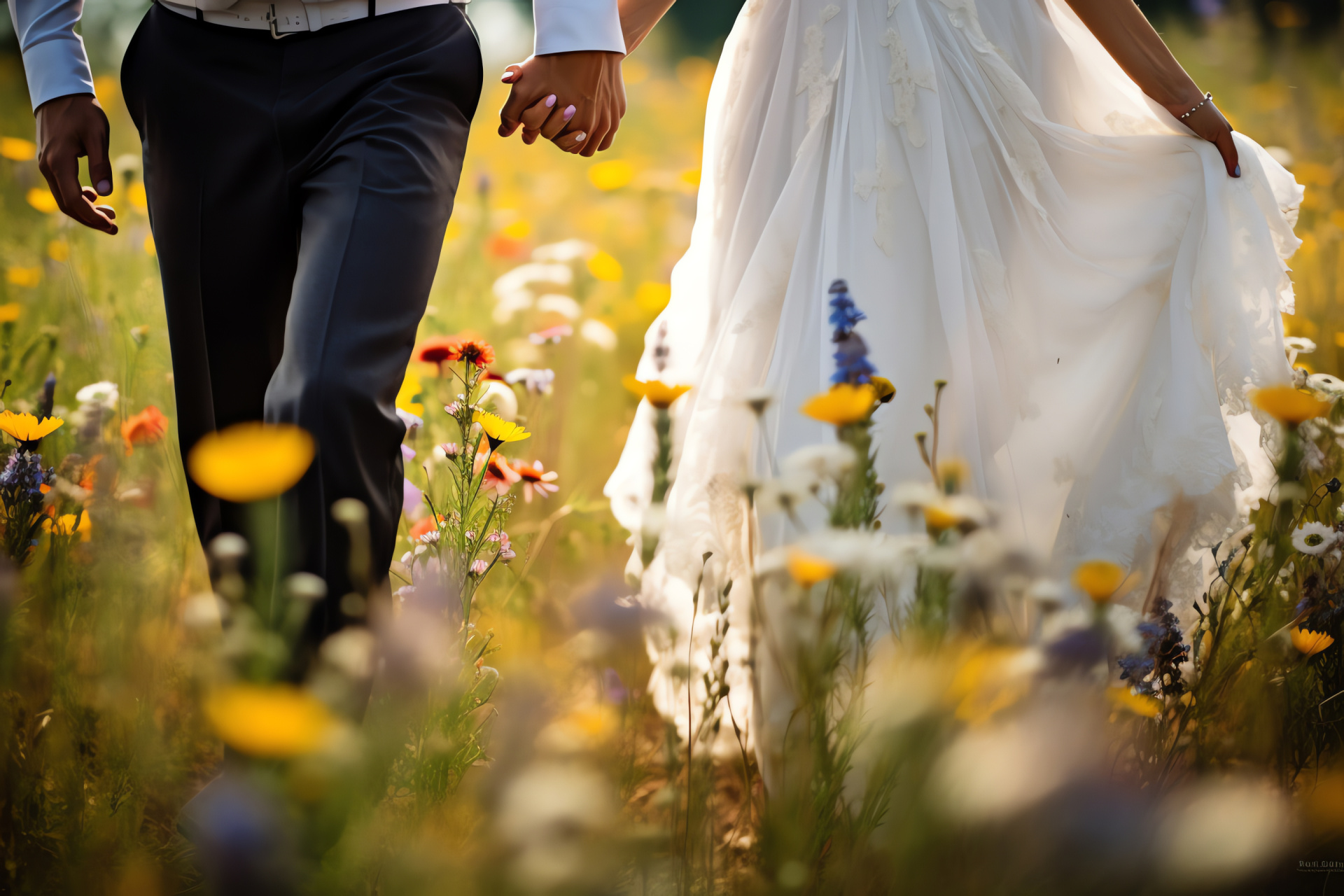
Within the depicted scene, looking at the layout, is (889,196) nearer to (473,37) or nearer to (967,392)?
(967,392)

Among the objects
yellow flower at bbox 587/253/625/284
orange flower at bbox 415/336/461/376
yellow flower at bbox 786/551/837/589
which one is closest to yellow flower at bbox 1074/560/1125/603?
yellow flower at bbox 786/551/837/589

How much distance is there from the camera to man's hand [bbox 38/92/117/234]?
1.37 m

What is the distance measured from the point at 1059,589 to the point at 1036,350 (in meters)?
0.86

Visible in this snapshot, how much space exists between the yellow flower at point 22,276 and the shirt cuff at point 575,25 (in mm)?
2612

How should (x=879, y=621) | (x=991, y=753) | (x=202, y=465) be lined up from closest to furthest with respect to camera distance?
(x=991, y=753), (x=202, y=465), (x=879, y=621)

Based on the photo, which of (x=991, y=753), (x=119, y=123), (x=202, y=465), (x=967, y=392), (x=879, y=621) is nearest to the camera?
(x=991, y=753)

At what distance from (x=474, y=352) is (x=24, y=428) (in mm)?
641

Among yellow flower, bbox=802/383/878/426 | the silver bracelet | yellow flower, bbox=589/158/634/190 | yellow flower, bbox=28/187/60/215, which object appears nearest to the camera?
yellow flower, bbox=802/383/878/426

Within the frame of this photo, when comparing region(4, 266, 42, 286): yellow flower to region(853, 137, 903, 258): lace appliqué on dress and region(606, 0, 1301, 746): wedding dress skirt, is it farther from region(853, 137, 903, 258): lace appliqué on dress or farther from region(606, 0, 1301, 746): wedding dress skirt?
region(853, 137, 903, 258): lace appliqué on dress

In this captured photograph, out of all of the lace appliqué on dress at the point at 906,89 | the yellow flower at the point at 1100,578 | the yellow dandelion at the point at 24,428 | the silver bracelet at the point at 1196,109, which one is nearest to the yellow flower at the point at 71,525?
the yellow dandelion at the point at 24,428

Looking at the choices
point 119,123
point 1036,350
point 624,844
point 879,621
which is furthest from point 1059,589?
point 119,123

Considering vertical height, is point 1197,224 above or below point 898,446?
above

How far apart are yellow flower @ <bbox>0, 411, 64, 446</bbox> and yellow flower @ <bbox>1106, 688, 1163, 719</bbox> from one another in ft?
4.98

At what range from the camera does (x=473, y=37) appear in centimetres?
133
